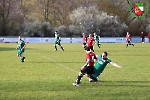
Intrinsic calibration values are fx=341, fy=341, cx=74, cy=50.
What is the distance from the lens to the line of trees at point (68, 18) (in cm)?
7381

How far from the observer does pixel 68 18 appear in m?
80.0

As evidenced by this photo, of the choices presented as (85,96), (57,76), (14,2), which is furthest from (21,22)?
(85,96)

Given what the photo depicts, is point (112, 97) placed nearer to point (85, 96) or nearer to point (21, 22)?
point (85, 96)

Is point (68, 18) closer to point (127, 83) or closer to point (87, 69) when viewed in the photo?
point (127, 83)

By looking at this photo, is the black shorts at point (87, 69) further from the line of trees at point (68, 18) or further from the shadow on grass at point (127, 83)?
the line of trees at point (68, 18)

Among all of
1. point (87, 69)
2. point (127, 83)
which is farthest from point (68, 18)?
point (87, 69)

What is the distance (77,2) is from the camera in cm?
8312

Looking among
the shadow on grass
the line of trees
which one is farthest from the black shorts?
the line of trees

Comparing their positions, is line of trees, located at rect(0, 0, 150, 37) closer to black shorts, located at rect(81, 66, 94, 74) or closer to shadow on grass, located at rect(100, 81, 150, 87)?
shadow on grass, located at rect(100, 81, 150, 87)

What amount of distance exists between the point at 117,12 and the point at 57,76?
6663 centimetres

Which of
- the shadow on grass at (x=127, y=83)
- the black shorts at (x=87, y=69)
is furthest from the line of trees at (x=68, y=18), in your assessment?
the black shorts at (x=87, y=69)

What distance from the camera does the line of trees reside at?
73.8 metres

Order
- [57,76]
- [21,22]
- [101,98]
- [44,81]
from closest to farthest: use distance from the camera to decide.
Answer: [101,98], [44,81], [57,76], [21,22]

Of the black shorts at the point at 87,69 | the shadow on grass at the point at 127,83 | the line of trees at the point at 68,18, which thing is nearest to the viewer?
the black shorts at the point at 87,69
